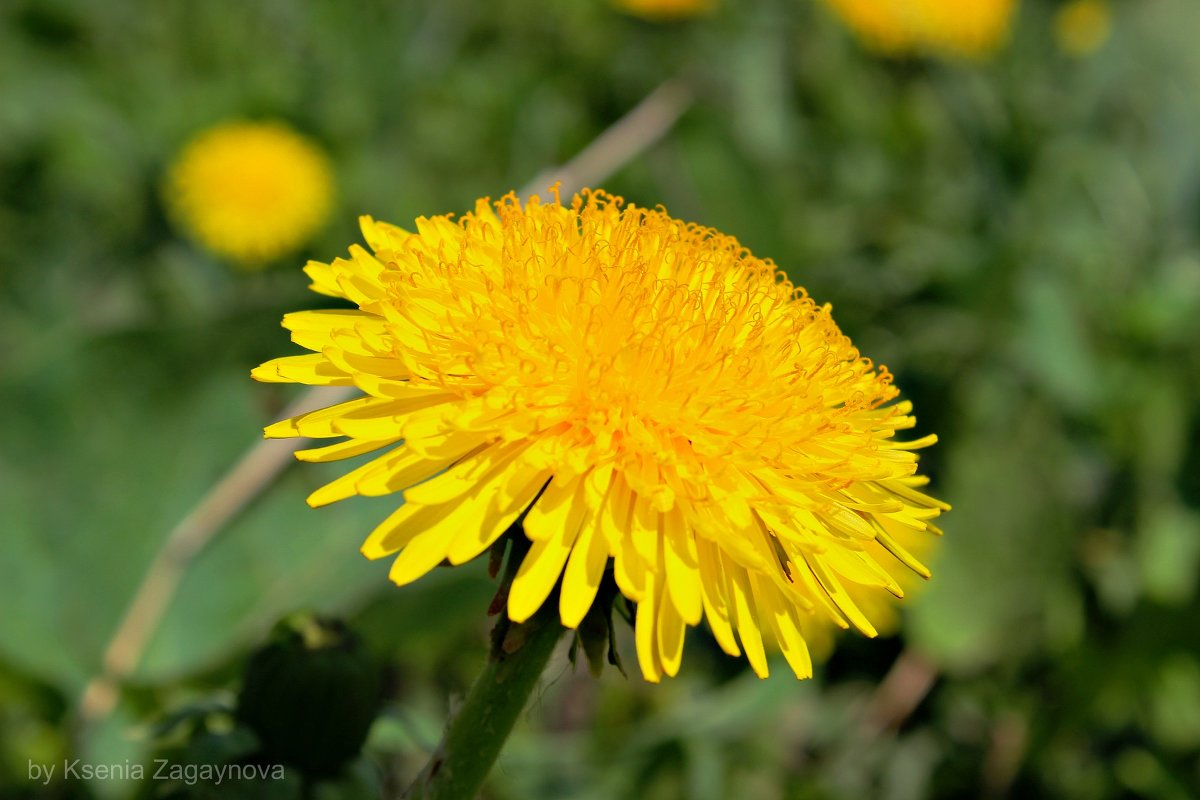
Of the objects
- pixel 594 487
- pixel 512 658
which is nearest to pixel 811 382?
pixel 594 487

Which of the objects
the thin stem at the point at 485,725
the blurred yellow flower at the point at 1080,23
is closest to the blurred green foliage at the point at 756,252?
the thin stem at the point at 485,725

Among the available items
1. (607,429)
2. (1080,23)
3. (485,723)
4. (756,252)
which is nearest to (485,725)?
(485,723)

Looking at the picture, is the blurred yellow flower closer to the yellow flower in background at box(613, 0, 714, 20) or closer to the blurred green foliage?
the blurred green foliage

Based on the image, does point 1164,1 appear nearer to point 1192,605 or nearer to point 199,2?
point 1192,605

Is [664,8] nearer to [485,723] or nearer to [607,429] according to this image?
[607,429]

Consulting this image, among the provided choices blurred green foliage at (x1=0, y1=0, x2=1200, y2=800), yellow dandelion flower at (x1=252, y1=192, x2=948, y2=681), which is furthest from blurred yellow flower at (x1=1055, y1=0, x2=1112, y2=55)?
yellow dandelion flower at (x1=252, y1=192, x2=948, y2=681)

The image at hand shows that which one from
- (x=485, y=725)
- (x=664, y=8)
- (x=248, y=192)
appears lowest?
(x=485, y=725)
